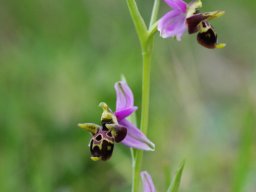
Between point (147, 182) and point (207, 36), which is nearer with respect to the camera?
point (207, 36)

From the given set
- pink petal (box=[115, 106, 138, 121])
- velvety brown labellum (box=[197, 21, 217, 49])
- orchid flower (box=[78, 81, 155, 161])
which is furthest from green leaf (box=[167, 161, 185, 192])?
velvety brown labellum (box=[197, 21, 217, 49])

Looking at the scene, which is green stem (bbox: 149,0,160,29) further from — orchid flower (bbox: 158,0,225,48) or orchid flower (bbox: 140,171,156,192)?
orchid flower (bbox: 140,171,156,192)

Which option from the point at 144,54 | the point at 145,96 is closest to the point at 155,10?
the point at 144,54

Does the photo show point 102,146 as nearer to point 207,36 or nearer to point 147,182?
point 147,182

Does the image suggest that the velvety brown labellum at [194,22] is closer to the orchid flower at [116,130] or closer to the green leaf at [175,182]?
→ the orchid flower at [116,130]

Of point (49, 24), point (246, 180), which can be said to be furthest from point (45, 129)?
point (49, 24)

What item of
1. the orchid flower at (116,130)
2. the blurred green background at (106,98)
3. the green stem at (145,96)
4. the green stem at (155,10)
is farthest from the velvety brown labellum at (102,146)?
the green stem at (155,10)

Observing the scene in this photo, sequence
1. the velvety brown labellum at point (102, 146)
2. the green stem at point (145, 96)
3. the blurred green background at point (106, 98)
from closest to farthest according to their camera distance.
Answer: the velvety brown labellum at point (102, 146) → the green stem at point (145, 96) → the blurred green background at point (106, 98)

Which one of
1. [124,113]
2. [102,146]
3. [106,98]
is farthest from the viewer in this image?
[106,98]
